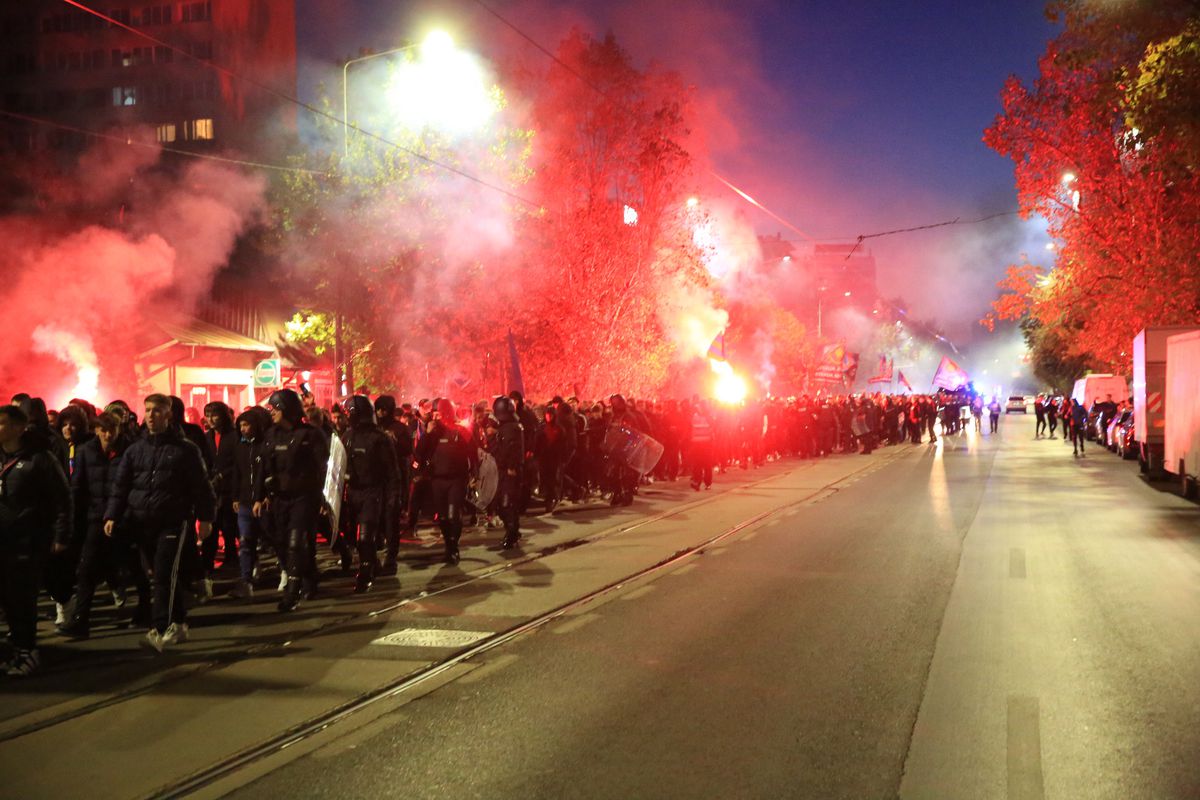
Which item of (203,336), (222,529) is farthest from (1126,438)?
(222,529)

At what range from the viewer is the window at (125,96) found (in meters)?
67.7

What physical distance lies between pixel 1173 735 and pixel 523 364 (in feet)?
86.6

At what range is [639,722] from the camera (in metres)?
5.79

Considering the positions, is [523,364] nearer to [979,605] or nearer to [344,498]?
[344,498]

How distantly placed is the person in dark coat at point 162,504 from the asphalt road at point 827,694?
7.48ft

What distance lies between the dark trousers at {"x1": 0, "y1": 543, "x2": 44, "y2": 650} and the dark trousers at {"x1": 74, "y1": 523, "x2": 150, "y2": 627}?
1.29m

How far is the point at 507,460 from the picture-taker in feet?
43.7

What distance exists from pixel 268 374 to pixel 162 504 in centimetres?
1208

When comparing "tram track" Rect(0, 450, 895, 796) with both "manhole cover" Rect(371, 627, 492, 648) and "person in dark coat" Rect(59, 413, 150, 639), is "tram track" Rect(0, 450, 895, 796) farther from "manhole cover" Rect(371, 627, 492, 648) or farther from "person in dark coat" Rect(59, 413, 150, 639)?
"person in dark coat" Rect(59, 413, 150, 639)

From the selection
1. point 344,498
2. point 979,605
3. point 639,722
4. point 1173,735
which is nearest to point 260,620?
point 344,498

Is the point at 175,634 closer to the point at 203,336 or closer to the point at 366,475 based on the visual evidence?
the point at 366,475

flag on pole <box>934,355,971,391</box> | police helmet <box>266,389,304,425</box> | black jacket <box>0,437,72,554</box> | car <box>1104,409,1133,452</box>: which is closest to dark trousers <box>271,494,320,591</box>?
police helmet <box>266,389,304,425</box>

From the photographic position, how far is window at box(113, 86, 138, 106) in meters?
67.7

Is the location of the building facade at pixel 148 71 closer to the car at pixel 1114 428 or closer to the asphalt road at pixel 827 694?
the car at pixel 1114 428
